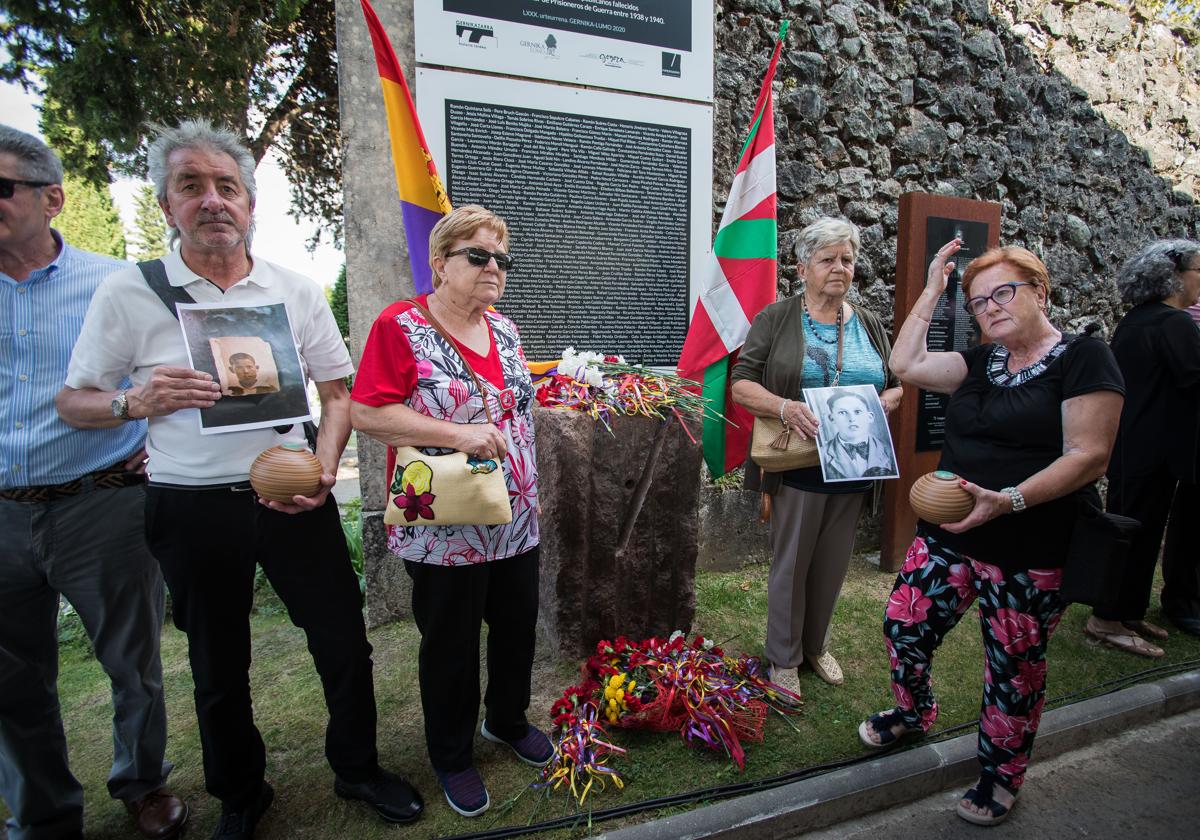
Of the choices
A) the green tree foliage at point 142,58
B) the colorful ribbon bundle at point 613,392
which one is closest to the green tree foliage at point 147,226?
the green tree foliage at point 142,58

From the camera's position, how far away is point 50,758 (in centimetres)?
207

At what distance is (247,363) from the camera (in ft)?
5.98

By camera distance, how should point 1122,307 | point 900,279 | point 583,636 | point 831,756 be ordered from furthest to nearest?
point 1122,307, point 900,279, point 583,636, point 831,756

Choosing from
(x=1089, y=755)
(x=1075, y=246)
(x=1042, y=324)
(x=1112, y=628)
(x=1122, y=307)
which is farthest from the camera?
(x=1122, y=307)

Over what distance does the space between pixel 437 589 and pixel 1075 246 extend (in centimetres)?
650

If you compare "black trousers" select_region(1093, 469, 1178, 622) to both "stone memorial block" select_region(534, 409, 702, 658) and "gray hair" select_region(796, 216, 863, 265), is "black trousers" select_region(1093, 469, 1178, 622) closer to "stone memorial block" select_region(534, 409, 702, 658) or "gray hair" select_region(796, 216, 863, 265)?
"gray hair" select_region(796, 216, 863, 265)

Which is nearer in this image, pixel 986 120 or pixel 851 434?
pixel 851 434

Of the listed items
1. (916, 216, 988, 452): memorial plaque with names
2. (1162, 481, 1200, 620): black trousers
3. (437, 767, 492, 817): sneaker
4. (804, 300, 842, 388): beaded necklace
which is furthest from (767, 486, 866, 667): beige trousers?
(1162, 481, 1200, 620): black trousers

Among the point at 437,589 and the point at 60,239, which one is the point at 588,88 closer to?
the point at 60,239

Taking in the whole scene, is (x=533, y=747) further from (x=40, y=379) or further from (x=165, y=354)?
(x=40, y=379)

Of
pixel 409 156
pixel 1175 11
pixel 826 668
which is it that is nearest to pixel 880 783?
pixel 826 668

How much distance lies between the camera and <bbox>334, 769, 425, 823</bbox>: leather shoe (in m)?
2.18

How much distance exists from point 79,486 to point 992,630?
310 cm

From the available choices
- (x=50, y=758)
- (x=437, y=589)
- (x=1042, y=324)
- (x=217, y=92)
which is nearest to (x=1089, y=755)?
(x=1042, y=324)
